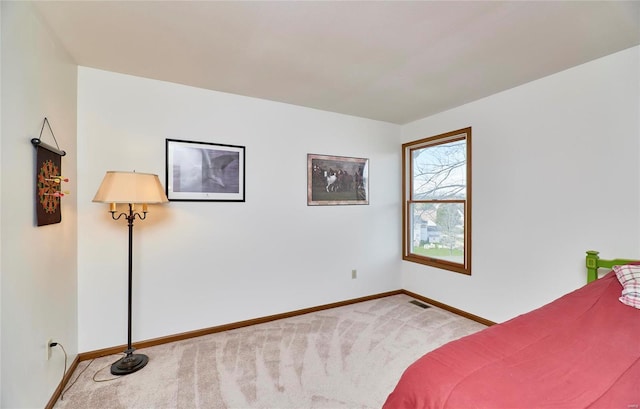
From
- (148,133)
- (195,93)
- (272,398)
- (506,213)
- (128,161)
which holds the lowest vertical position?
(272,398)

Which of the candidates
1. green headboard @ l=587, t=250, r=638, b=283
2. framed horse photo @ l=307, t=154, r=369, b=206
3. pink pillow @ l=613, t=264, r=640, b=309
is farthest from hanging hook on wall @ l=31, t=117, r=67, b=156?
green headboard @ l=587, t=250, r=638, b=283

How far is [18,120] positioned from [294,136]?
2240 millimetres

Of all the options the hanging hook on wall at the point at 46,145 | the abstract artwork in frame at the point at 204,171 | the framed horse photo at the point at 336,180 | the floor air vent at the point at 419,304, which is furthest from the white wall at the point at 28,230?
the floor air vent at the point at 419,304

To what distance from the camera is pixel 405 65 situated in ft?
7.54

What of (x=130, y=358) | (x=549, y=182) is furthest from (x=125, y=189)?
(x=549, y=182)

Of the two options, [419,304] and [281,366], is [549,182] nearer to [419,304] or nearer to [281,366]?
[419,304]

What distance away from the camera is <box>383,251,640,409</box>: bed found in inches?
33.4

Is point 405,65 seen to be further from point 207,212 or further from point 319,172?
point 207,212

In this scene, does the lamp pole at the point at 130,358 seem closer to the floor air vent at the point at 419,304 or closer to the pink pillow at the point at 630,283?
the floor air vent at the point at 419,304

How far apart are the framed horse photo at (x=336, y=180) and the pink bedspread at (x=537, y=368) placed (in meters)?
2.38

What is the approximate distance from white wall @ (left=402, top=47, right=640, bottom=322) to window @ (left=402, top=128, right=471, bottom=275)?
0.48 feet

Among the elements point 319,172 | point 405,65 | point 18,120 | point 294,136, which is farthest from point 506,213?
point 18,120

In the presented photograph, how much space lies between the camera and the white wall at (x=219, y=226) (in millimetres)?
2371

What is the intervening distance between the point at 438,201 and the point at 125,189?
3293 mm
